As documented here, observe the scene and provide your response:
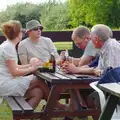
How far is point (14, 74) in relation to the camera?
4.87 meters

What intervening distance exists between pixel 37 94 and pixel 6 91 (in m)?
0.38

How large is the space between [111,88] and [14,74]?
79.5 inches

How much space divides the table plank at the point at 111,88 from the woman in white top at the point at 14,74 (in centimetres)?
183

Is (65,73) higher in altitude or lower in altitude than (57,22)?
higher

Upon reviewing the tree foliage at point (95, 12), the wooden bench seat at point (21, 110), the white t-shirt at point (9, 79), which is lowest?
the tree foliage at point (95, 12)

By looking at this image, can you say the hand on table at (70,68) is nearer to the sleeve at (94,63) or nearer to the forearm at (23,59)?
the sleeve at (94,63)

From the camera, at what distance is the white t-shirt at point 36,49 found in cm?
580

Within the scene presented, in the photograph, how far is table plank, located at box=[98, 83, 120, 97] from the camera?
293 cm

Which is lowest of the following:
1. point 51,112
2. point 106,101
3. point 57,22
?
point 57,22

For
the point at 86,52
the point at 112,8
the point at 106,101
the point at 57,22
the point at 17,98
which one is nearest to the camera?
the point at 106,101

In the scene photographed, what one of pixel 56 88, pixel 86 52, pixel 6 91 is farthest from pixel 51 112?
pixel 86 52

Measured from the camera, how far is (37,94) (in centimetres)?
506

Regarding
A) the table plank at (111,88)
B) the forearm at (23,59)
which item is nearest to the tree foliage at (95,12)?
the forearm at (23,59)

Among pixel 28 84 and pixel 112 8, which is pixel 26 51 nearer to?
pixel 28 84
